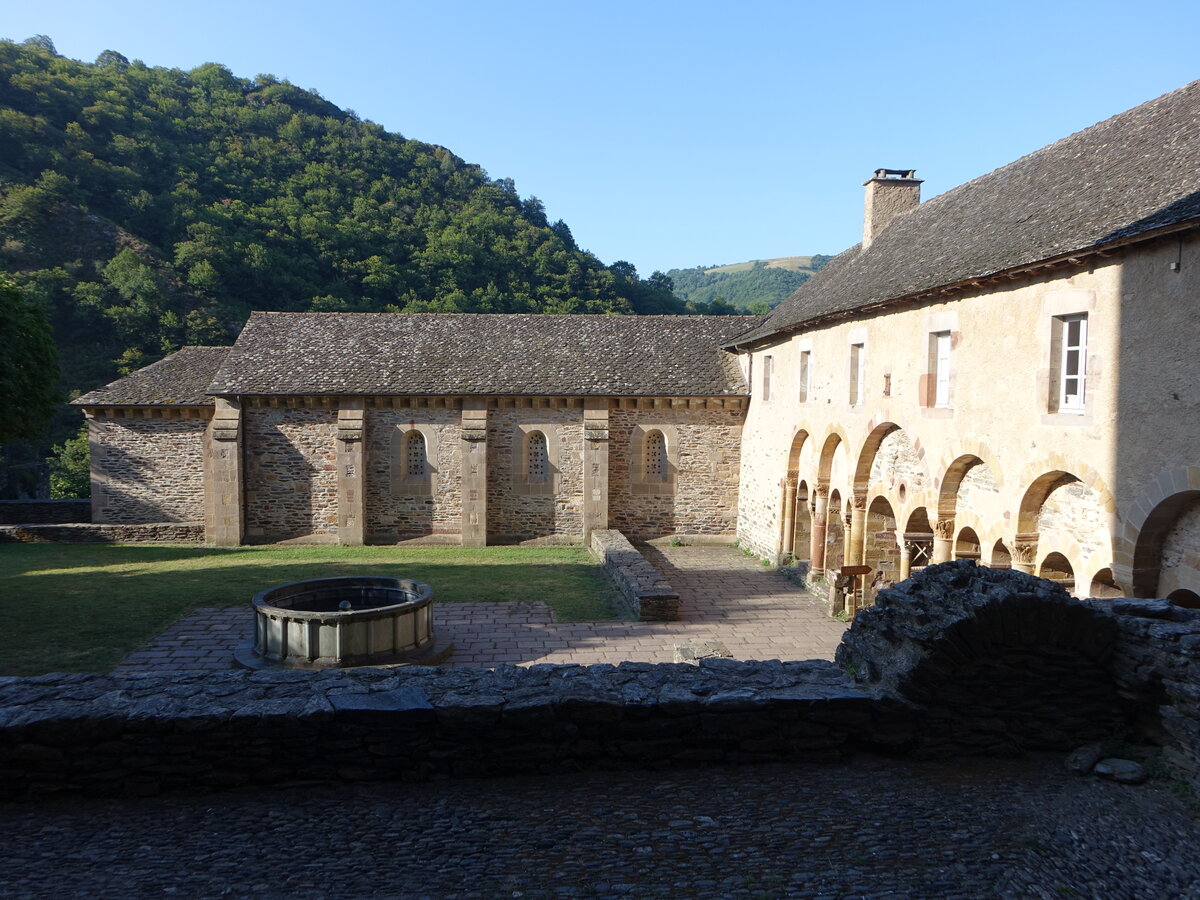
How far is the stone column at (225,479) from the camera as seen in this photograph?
23.4m

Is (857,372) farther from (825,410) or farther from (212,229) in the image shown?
(212,229)

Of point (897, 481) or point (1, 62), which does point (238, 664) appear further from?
point (1, 62)

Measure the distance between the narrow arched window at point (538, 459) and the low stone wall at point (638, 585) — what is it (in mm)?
3947

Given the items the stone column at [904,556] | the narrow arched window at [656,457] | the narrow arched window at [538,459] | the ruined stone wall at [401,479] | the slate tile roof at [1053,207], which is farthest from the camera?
the narrow arched window at [656,457]

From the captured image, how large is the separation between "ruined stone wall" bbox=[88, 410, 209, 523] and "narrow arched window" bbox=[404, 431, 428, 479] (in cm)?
610

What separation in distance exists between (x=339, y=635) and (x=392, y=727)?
713cm

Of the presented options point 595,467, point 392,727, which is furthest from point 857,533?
point 392,727

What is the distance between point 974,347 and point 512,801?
34.7 ft

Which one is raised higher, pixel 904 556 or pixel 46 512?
pixel 904 556

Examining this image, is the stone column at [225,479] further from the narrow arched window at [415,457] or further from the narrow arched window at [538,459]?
the narrow arched window at [538,459]

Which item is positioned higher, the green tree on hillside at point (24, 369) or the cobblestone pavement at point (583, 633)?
the green tree on hillside at point (24, 369)

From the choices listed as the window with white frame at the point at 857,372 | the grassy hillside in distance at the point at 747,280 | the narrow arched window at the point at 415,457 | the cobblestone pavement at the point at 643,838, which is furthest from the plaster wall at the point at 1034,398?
the grassy hillside in distance at the point at 747,280

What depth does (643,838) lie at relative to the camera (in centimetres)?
483

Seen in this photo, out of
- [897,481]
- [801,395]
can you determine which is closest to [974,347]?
[897,481]
